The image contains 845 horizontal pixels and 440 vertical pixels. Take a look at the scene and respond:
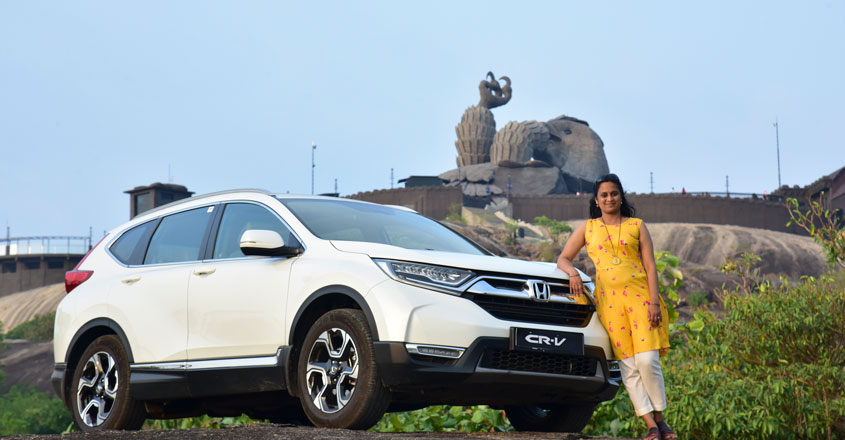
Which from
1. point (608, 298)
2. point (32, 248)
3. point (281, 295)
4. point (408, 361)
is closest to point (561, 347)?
point (608, 298)

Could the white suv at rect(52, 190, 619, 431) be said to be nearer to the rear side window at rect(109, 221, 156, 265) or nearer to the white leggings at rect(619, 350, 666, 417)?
the rear side window at rect(109, 221, 156, 265)

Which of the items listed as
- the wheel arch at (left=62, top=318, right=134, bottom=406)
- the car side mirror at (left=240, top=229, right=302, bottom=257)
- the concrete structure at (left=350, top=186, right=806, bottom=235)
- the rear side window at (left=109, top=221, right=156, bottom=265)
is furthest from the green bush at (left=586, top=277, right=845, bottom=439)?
the concrete structure at (left=350, top=186, right=806, bottom=235)

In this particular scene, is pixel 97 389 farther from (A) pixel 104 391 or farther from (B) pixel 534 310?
(B) pixel 534 310

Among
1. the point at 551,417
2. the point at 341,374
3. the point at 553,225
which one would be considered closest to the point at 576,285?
the point at 551,417

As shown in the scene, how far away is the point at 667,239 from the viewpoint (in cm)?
7456

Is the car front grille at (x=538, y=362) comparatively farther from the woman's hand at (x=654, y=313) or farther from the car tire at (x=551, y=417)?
the car tire at (x=551, y=417)

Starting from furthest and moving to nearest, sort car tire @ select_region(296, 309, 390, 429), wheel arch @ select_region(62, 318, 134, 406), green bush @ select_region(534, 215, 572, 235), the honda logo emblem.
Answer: green bush @ select_region(534, 215, 572, 235) < wheel arch @ select_region(62, 318, 134, 406) < the honda logo emblem < car tire @ select_region(296, 309, 390, 429)

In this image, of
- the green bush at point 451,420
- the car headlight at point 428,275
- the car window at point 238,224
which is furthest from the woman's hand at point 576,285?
the green bush at point 451,420

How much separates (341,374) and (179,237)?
2.20 metres

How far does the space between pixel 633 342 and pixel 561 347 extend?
0.48 metres

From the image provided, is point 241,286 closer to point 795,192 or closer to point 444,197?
point 444,197

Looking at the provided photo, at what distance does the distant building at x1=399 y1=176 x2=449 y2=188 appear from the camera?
302ft

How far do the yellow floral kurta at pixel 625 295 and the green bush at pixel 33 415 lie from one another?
4947 cm

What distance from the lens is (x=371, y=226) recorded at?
593 cm
